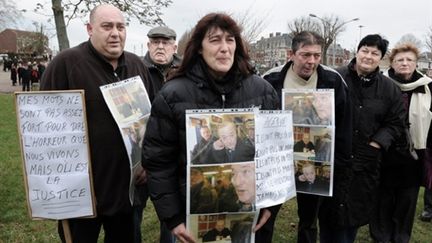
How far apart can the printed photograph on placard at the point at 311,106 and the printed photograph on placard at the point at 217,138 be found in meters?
0.93

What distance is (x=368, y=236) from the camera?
4.52 metres

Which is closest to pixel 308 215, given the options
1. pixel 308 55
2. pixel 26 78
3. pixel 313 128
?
pixel 313 128

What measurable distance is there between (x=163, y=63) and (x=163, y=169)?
1.80 m

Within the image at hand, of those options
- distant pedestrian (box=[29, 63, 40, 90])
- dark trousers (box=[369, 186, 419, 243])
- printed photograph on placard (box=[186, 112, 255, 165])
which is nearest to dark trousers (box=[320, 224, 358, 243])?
dark trousers (box=[369, 186, 419, 243])

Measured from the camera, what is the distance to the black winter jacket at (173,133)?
2178 mm

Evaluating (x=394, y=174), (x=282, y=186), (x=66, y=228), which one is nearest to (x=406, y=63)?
(x=394, y=174)

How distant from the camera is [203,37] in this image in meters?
2.26

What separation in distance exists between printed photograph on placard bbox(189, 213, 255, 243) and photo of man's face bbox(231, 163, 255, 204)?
0.12 m

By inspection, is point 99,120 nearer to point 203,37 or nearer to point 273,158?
point 203,37

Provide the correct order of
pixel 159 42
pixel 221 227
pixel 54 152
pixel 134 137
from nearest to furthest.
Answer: pixel 221 227
pixel 54 152
pixel 134 137
pixel 159 42

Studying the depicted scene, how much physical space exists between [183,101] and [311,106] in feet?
3.88

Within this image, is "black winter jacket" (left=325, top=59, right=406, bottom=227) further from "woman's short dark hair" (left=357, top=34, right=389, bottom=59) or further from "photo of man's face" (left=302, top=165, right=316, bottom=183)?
"photo of man's face" (left=302, top=165, right=316, bottom=183)

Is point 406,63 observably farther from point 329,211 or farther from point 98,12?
point 98,12

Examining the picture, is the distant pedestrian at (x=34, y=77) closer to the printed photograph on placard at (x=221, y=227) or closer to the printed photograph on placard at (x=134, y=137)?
the printed photograph on placard at (x=134, y=137)
